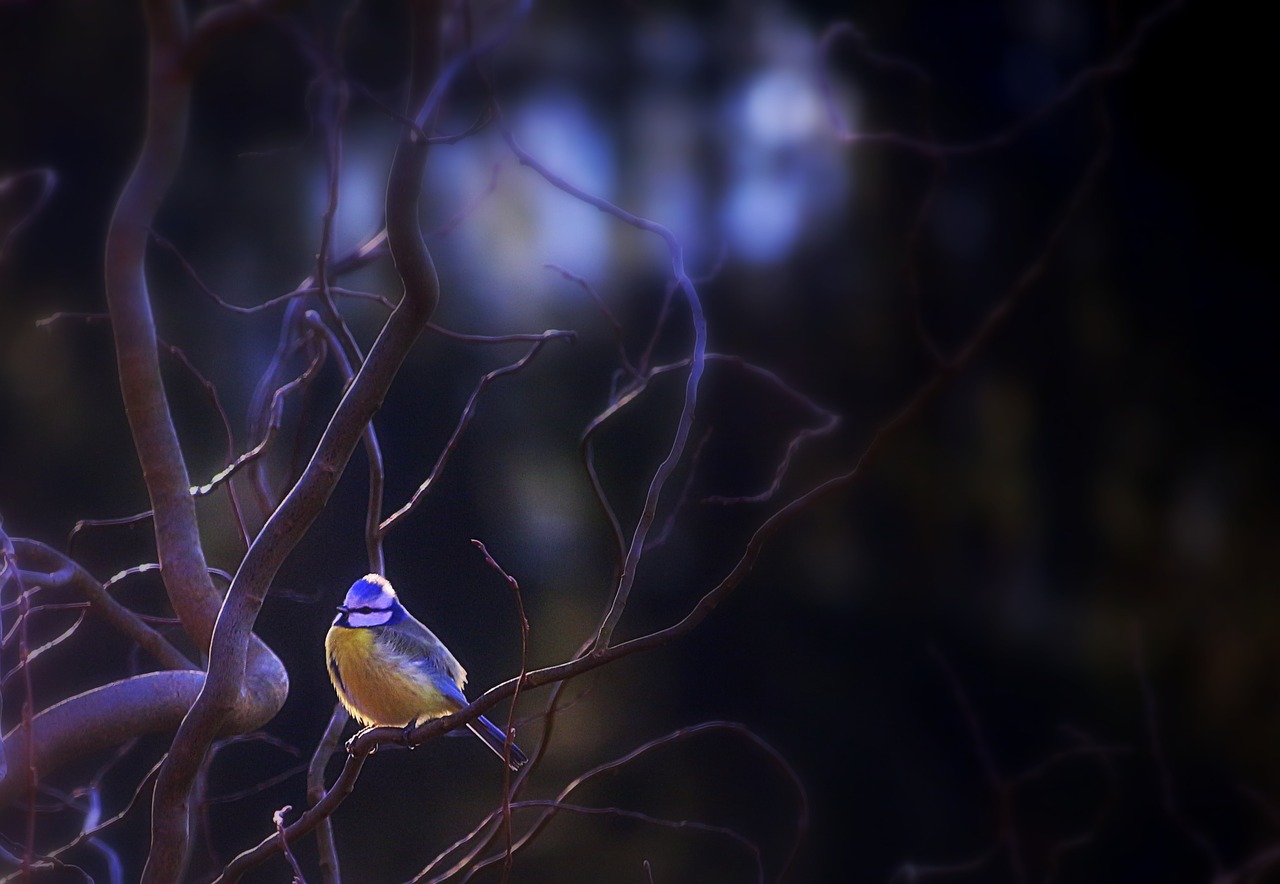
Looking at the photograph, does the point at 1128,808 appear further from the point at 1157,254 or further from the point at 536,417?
the point at 536,417

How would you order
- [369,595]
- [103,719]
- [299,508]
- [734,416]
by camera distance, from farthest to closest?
[734,416]
[369,595]
[103,719]
[299,508]

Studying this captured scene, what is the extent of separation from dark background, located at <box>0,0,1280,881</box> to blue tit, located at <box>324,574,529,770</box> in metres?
0.33

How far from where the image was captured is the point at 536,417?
200 cm

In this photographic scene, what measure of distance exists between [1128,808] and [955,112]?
3.79 ft

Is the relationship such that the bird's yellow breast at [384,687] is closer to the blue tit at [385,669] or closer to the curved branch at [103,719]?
the blue tit at [385,669]

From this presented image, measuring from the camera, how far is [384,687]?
1471 mm

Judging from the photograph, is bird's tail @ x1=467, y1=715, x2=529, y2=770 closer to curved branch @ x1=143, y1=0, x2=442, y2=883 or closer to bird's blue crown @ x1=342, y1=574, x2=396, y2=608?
bird's blue crown @ x1=342, y1=574, x2=396, y2=608

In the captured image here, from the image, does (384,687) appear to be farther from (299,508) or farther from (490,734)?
(299,508)

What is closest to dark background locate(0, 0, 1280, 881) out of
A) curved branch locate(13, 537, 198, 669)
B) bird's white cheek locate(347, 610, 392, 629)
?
bird's white cheek locate(347, 610, 392, 629)

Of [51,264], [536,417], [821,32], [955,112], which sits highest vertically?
[821,32]

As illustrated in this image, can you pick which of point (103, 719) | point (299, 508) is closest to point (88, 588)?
point (103, 719)

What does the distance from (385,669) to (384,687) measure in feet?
0.09

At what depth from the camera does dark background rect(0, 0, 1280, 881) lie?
5.11 ft

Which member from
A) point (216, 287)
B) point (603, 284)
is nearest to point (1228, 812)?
point (603, 284)
